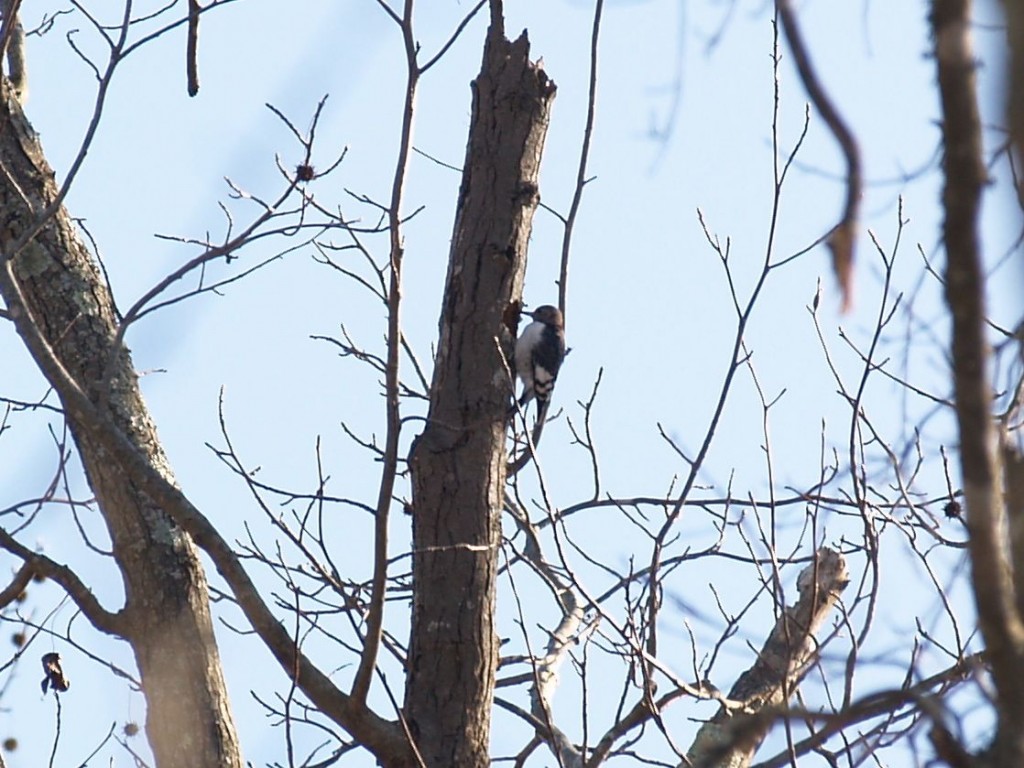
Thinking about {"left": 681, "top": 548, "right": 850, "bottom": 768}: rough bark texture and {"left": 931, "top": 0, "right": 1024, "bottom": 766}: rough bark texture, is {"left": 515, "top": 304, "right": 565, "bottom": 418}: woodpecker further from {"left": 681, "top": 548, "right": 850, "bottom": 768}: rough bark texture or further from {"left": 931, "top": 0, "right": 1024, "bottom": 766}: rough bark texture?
{"left": 931, "top": 0, "right": 1024, "bottom": 766}: rough bark texture

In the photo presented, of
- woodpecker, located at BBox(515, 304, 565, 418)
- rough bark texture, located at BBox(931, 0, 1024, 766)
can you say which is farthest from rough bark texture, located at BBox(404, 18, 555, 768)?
rough bark texture, located at BBox(931, 0, 1024, 766)

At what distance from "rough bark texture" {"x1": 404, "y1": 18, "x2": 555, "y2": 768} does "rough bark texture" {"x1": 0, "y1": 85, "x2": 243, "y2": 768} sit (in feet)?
1.81

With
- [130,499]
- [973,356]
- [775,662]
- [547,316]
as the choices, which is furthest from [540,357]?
[973,356]

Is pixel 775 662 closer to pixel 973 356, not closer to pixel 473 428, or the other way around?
pixel 473 428

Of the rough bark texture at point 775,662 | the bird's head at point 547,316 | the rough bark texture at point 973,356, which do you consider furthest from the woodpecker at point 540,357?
the rough bark texture at point 973,356

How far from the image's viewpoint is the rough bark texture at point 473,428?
3.71m

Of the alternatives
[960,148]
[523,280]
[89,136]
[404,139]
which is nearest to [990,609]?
[960,148]

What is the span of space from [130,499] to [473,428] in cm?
95

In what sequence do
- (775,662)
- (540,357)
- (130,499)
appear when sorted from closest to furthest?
(130,499), (775,662), (540,357)

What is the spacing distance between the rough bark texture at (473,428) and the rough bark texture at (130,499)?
1.81 ft

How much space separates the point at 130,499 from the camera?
3.66 meters

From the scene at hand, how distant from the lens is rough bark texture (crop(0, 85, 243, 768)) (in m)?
3.50

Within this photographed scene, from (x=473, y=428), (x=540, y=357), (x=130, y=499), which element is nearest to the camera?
(x=130, y=499)

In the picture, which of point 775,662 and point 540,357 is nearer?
point 775,662
